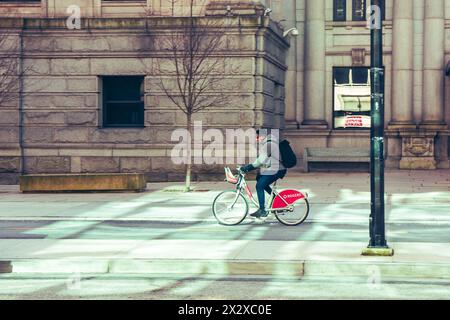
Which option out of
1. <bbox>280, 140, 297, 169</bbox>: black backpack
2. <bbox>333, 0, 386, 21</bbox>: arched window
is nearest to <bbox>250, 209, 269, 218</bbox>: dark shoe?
<bbox>280, 140, 297, 169</bbox>: black backpack

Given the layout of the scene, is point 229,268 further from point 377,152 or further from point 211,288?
point 377,152

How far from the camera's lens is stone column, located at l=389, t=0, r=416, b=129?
3409 cm

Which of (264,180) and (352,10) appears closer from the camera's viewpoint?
(264,180)

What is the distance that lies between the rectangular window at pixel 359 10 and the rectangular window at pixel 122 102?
34.3 ft

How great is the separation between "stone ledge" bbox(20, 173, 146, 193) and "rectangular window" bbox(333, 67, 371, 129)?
12.8 metres

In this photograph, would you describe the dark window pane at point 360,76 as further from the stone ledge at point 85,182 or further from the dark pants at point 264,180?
the dark pants at point 264,180

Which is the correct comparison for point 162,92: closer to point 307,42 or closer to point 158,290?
point 307,42

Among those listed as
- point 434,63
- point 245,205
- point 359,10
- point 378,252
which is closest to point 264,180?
point 245,205

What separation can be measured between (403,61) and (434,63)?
1.19 m

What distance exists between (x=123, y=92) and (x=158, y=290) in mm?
19411

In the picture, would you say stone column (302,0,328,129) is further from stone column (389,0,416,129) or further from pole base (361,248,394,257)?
pole base (361,248,394,257)

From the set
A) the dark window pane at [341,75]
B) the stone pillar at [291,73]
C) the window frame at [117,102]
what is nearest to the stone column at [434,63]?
the dark window pane at [341,75]

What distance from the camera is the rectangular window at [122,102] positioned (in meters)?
28.8

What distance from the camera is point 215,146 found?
27797 mm
